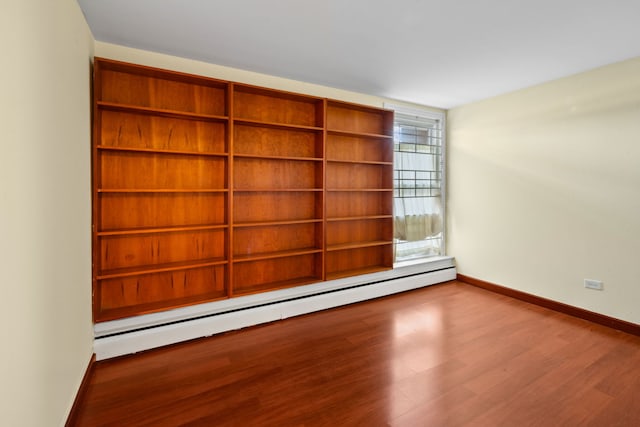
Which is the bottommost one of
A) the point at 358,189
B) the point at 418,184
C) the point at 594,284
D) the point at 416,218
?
the point at 594,284

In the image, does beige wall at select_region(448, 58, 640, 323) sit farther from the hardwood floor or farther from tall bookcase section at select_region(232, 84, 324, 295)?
tall bookcase section at select_region(232, 84, 324, 295)

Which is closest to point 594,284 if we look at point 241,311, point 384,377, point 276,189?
point 384,377

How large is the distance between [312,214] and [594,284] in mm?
3072

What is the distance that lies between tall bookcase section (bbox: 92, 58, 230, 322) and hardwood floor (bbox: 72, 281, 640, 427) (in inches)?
22.7

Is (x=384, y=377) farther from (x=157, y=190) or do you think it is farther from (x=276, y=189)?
(x=157, y=190)

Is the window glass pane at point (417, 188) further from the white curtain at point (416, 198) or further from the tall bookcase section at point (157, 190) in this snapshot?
the tall bookcase section at point (157, 190)

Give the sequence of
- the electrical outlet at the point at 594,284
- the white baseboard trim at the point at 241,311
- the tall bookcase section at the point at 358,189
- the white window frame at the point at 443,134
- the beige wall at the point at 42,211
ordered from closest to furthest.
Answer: the beige wall at the point at 42,211 → the white baseboard trim at the point at 241,311 → the electrical outlet at the point at 594,284 → the tall bookcase section at the point at 358,189 → the white window frame at the point at 443,134

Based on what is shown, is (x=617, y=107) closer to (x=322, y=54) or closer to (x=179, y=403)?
(x=322, y=54)

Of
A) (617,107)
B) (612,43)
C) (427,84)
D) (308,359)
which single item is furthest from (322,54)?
(617,107)

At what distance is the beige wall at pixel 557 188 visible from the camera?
9.39 ft

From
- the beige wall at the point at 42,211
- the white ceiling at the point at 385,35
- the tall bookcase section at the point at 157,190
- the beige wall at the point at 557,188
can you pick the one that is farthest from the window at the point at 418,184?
the beige wall at the point at 42,211

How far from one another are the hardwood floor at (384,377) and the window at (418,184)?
1.49m

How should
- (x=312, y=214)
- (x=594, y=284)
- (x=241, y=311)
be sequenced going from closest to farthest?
(x=241, y=311) < (x=594, y=284) < (x=312, y=214)

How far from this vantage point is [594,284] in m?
3.08
